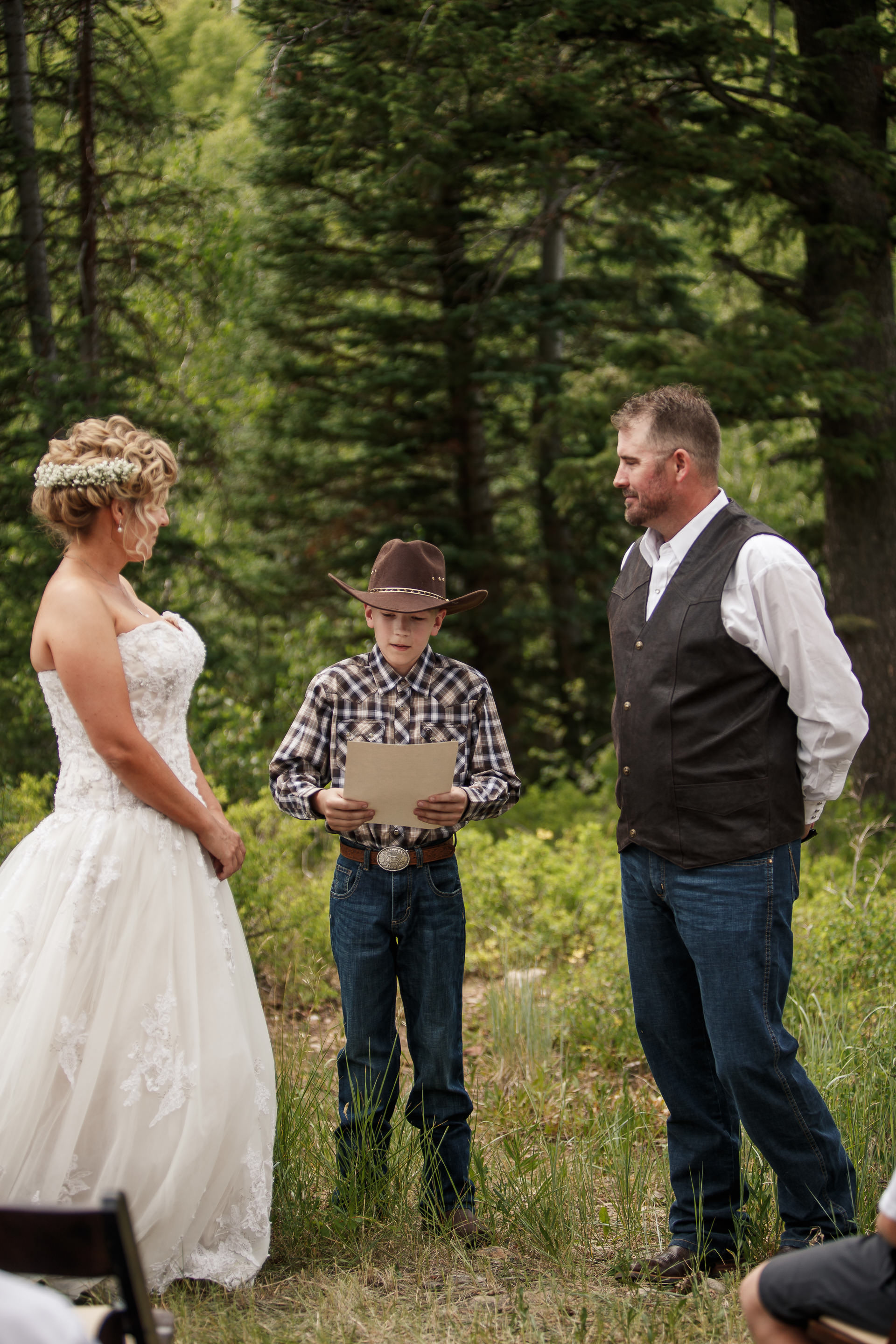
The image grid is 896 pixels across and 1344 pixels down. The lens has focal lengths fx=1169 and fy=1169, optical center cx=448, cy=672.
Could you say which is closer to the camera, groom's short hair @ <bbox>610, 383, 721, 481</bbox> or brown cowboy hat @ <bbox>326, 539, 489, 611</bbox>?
groom's short hair @ <bbox>610, 383, 721, 481</bbox>

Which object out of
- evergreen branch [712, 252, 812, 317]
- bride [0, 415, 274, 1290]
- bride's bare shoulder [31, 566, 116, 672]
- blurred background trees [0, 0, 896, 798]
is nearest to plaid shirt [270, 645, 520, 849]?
bride [0, 415, 274, 1290]

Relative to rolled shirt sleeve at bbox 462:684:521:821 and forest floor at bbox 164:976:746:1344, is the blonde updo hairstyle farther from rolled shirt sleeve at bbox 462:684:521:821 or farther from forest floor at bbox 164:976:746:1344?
forest floor at bbox 164:976:746:1344

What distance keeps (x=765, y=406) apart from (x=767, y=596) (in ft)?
18.8

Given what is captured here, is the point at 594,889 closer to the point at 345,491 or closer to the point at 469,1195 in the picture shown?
the point at 469,1195

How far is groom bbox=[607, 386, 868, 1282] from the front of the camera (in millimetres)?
3027

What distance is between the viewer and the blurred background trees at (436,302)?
26.2 feet

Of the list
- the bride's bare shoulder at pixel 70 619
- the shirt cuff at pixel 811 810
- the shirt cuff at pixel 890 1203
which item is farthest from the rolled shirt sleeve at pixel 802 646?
the bride's bare shoulder at pixel 70 619

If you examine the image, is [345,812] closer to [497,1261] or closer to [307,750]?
[307,750]

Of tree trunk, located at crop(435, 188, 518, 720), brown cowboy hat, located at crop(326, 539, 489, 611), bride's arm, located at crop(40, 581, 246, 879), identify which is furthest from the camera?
tree trunk, located at crop(435, 188, 518, 720)

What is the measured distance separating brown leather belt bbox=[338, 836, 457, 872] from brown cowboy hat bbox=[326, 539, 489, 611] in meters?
0.70

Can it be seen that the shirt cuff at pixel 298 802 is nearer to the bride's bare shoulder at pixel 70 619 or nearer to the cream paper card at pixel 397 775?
the cream paper card at pixel 397 775

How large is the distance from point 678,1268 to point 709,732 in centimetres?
148

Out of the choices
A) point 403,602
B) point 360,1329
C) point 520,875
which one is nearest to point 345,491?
point 520,875

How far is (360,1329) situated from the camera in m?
2.87
